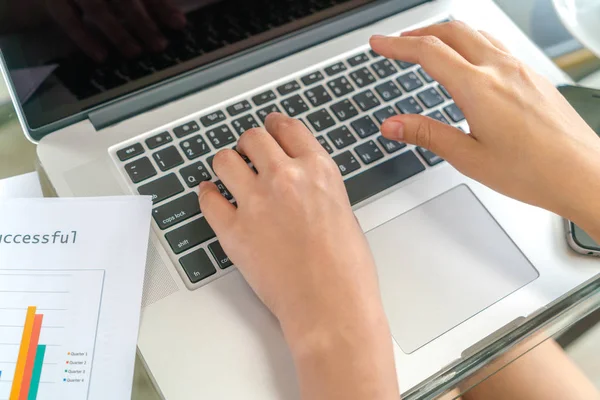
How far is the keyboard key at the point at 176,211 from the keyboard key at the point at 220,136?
2.5 inches

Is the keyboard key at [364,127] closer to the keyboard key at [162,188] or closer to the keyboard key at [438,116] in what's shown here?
the keyboard key at [438,116]

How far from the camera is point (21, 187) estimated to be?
572 mm

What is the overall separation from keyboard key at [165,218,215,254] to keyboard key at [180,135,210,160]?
0.07 metres

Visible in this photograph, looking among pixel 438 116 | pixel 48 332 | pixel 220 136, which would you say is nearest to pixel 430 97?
pixel 438 116

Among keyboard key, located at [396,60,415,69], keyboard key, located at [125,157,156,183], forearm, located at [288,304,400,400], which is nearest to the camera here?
forearm, located at [288,304,400,400]

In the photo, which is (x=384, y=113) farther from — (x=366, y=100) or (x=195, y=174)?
(x=195, y=174)

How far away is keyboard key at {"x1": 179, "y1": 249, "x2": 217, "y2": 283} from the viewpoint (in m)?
0.50

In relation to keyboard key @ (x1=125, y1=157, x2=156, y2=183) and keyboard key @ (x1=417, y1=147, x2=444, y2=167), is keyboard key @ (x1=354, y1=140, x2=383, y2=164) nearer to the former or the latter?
keyboard key @ (x1=417, y1=147, x2=444, y2=167)

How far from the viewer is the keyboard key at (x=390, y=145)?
1.92ft

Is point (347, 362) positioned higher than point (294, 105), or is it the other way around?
point (294, 105)

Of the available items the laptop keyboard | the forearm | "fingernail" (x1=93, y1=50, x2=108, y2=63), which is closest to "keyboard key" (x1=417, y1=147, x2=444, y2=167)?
the laptop keyboard

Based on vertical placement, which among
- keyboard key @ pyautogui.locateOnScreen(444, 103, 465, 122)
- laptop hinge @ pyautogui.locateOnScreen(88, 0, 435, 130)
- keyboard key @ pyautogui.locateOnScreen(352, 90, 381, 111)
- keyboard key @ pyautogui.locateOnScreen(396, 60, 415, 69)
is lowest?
keyboard key @ pyautogui.locateOnScreen(444, 103, 465, 122)

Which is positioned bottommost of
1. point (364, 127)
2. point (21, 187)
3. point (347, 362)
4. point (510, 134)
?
point (347, 362)

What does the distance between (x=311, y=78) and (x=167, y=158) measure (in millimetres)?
184
